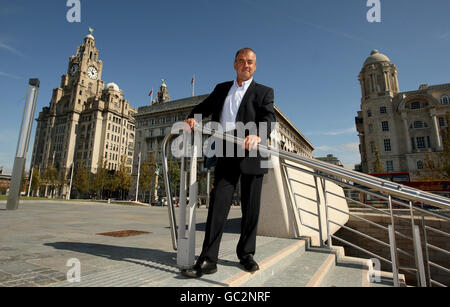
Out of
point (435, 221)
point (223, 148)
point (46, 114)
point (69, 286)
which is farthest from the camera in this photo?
point (46, 114)

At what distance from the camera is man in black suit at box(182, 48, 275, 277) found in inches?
81.1

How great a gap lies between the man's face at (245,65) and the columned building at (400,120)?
43.2 m

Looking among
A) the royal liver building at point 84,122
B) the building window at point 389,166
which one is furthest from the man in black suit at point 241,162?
the royal liver building at point 84,122

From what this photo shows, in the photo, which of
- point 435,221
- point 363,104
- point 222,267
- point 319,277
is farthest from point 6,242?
point 363,104

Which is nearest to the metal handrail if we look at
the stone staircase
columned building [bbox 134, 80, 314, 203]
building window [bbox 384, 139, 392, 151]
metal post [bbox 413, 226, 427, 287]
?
metal post [bbox 413, 226, 427, 287]

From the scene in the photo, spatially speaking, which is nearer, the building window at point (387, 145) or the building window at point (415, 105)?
the building window at point (387, 145)

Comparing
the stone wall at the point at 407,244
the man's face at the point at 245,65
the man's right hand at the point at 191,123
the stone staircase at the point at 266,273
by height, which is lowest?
the stone wall at the point at 407,244

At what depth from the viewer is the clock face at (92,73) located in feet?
238

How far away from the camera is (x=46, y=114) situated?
75500 millimetres

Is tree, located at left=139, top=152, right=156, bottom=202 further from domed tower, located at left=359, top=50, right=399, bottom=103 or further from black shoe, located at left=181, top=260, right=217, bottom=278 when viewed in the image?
domed tower, located at left=359, top=50, right=399, bottom=103

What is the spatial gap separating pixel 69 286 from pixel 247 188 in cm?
160

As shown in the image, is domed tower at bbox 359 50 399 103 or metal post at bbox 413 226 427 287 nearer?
metal post at bbox 413 226 427 287

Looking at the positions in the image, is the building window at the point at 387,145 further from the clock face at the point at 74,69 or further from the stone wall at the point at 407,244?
the clock face at the point at 74,69
